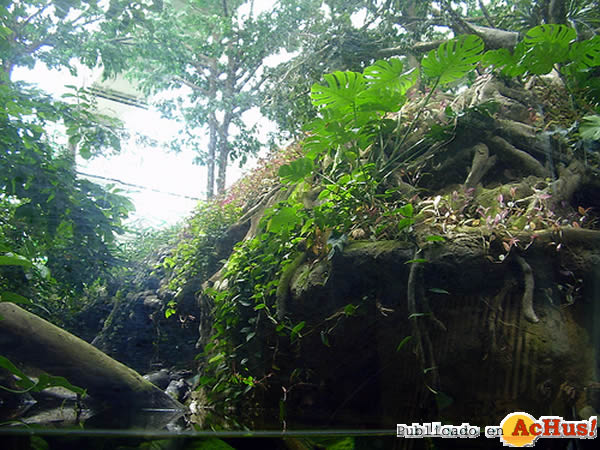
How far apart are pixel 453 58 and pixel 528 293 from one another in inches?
62.3

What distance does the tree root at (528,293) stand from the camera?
60.3 inches

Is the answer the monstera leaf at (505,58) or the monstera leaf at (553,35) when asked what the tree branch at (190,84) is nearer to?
the monstera leaf at (505,58)

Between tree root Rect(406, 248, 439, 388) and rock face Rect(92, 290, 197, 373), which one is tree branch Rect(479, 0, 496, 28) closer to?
tree root Rect(406, 248, 439, 388)

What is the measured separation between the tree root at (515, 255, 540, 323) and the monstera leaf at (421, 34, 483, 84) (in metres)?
1.40

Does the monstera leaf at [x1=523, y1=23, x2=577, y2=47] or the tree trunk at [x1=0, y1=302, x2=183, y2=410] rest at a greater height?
the monstera leaf at [x1=523, y1=23, x2=577, y2=47]

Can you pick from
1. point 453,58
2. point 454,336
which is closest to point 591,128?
point 453,58

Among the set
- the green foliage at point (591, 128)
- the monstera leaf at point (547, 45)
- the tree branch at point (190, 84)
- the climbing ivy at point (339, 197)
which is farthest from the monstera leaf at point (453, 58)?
the tree branch at point (190, 84)

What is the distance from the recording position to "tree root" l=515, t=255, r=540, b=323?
153 centimetres

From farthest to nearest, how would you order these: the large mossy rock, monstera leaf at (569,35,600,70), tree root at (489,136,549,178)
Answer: tree root at (489,136,549,178) → monstera leaf at (569,35,600,70) → the large mossy rock

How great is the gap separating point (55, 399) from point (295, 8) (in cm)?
274

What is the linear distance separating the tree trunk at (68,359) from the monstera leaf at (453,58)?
92.6 inches

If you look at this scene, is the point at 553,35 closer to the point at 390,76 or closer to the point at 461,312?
the point at 390,76

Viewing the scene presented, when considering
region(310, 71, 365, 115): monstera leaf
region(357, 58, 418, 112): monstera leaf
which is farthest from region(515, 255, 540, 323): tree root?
region(310, 71, 365, 115): monstera leaf

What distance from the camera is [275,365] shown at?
2.31 m
